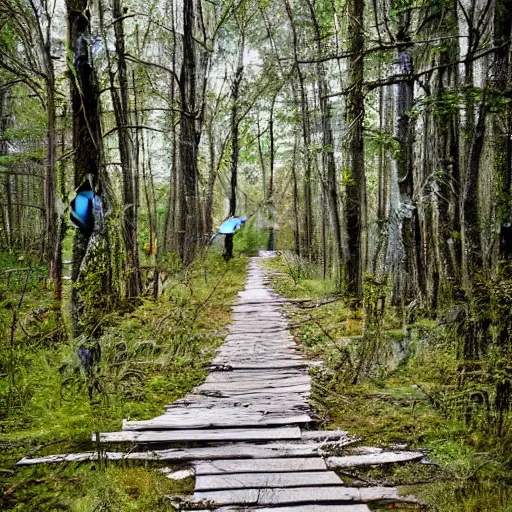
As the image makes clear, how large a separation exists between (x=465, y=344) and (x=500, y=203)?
1166 mm

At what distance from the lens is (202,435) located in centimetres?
380

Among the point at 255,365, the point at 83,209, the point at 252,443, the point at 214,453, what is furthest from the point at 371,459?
the point at 83,209

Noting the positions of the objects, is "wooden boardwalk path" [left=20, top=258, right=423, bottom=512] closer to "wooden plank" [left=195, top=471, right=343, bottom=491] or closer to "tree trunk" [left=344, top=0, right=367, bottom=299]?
"wooden plank" [left=195, top=471, right=343, bottom=491]

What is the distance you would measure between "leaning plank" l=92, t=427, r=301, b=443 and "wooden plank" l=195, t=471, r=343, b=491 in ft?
1.91

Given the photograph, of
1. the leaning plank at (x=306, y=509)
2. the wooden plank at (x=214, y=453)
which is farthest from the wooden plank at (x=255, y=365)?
the leaning plank at (x=306, y=509)

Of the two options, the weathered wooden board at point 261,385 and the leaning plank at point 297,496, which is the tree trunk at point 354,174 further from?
the leaning plank at point 297,496

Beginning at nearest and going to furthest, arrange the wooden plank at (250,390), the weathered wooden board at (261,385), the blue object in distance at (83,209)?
1. the blue object in distance at (83,209)
2. the wooden plank at (250,390)
3. the weathered wooden board at (261,385)

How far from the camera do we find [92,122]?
415cm

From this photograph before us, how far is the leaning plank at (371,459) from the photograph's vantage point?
3334 millimetres

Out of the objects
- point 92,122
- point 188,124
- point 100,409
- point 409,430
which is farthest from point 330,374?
point 188,124

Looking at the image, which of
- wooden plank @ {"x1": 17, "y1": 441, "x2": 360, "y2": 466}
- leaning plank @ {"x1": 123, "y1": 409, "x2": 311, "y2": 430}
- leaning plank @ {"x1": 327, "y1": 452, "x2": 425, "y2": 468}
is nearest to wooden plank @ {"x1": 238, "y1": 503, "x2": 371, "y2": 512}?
leaning plank @ {"x1": 327, "y1": 452, "x2": 425, "y2": 468}

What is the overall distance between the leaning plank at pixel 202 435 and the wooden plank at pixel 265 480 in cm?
58

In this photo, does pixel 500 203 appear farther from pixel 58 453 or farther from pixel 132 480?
pixel 58 453

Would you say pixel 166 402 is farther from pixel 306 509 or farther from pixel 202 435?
pixel 306 509
